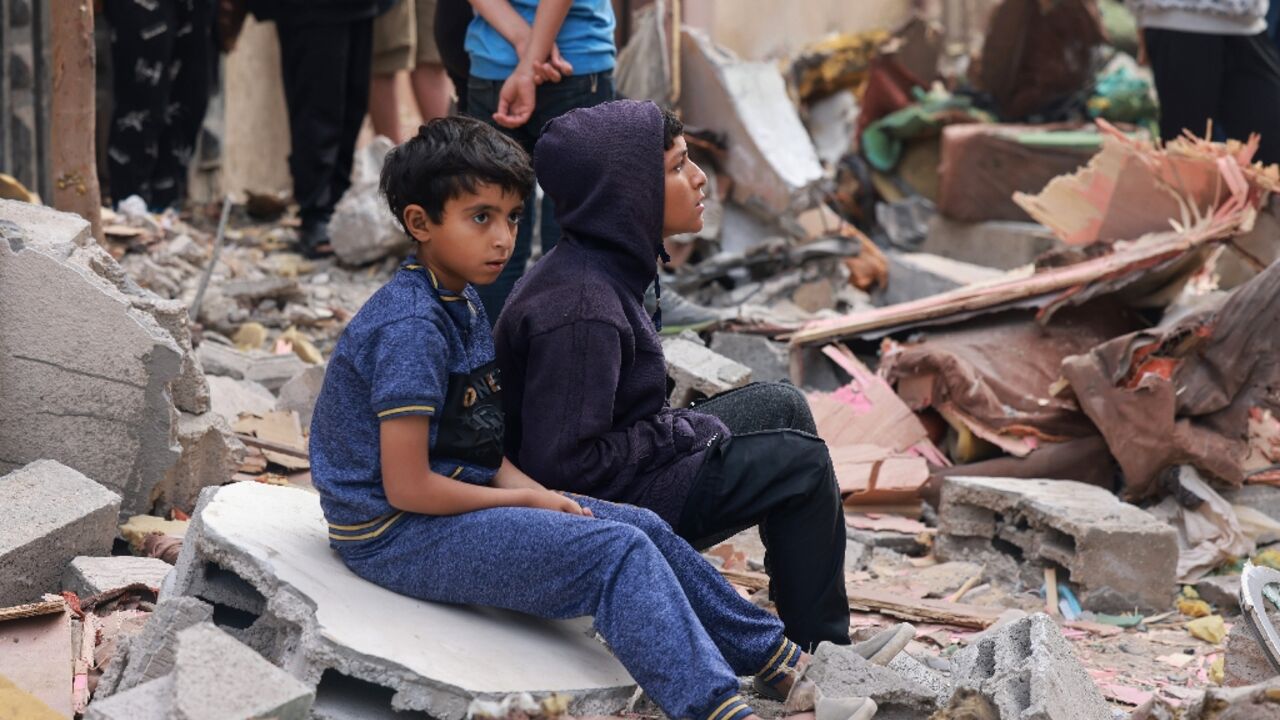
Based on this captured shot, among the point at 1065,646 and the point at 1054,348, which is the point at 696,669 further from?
the point at 1054,348

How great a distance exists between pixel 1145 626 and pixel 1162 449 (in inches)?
32.9

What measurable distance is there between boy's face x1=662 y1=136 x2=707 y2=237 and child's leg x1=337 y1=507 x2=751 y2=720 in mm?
814

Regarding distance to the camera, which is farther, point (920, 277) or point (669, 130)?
point (920, 277)

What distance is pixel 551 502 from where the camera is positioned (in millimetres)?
3080

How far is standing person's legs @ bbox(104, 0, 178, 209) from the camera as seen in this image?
7398 mm

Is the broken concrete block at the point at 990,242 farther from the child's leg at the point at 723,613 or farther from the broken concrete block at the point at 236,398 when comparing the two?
the child's leg at the point at 723,613

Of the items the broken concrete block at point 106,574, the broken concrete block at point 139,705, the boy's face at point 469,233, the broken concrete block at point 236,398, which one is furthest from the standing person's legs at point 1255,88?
the broken concrete block at point 139,705

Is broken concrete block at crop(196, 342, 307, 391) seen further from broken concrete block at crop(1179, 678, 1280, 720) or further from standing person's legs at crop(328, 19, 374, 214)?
broken concrete block at crop(1179, 678, 1280, 720)

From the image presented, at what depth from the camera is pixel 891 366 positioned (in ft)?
18.9

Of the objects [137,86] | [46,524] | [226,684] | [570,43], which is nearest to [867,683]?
[226,684]

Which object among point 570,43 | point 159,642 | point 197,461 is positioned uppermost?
point 570,43

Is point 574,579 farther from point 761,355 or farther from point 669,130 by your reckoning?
point 761,355

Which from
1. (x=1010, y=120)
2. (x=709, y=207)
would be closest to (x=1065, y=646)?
(x=709, y=207)

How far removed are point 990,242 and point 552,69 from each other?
17.7 ft
